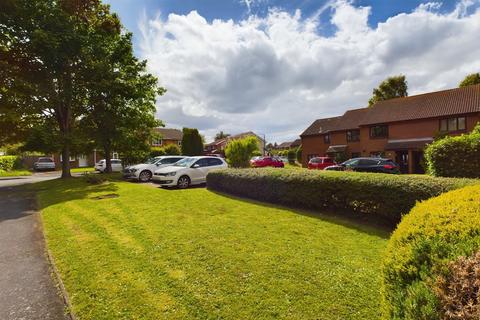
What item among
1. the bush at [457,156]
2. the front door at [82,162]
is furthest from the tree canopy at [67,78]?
the front door at [82,162]

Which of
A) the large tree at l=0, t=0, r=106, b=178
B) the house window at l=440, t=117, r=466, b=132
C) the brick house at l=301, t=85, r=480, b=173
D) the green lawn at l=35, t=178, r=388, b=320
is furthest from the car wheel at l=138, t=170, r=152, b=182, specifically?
the house window at l=440, t=117, r=466, b=132

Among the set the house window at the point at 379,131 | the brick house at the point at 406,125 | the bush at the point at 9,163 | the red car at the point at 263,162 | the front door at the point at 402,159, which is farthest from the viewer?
the bush at the point at 9,163

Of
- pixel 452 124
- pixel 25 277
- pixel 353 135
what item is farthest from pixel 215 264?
pixel 353 135

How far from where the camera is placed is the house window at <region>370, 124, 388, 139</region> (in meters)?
32.1

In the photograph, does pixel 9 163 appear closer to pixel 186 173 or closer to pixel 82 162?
pixel 82 162

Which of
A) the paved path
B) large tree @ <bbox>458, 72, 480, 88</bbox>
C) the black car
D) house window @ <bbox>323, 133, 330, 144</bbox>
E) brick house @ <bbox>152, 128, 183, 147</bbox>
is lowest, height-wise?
the paved path

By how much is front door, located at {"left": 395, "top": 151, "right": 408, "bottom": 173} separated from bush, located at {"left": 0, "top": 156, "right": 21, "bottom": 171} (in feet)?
152

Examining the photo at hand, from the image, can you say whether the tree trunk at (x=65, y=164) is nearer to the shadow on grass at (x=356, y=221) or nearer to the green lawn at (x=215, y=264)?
the green lawn at (x=215, y=264)

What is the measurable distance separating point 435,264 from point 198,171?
13950 millimetres

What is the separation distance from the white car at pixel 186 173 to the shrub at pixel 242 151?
11.9 meters

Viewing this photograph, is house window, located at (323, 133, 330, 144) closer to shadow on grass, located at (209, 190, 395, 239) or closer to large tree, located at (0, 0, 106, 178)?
large tree, located at (0, 0, 106, 178)

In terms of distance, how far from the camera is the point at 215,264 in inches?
185

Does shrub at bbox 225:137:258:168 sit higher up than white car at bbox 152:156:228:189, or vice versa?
shrub at bbox 225:137:258:168

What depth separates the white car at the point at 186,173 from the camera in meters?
14.7
